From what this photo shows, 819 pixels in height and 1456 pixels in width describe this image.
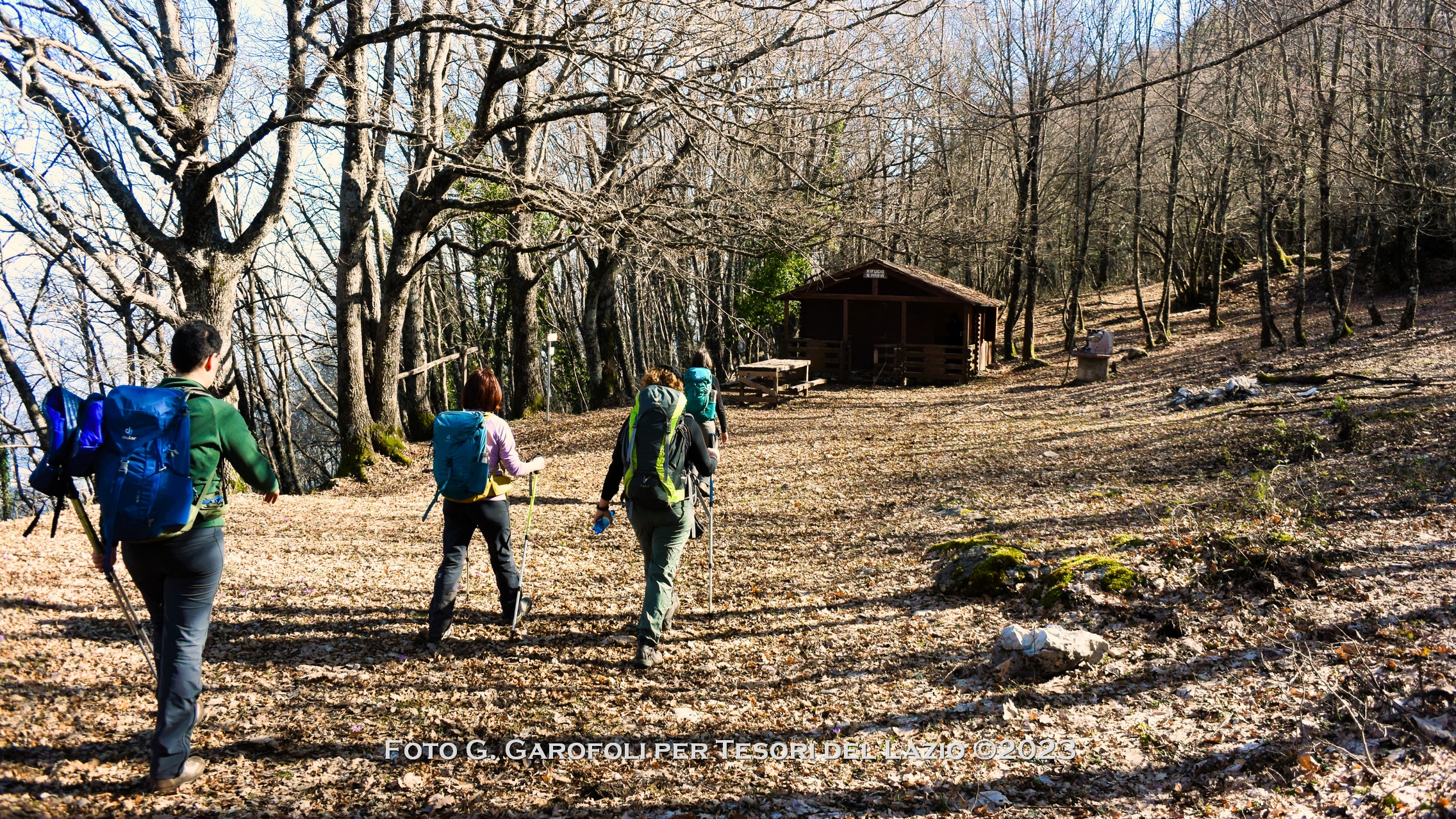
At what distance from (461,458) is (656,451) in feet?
3.83

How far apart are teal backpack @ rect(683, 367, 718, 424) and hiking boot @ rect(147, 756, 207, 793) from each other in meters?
4.35

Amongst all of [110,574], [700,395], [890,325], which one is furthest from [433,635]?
[890,325]

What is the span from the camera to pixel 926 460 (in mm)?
12844

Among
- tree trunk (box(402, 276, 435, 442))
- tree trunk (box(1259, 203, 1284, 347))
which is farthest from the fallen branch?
tree trunk (box(402, 276, 435, 442))

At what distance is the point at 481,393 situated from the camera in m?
5.28

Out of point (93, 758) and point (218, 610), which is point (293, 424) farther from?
point (93, 758)

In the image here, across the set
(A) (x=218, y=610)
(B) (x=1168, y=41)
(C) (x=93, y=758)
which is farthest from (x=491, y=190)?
(B) (x=1168, y=41)

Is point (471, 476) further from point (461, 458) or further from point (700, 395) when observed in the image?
point (700, 395)

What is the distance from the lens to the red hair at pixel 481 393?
529 centimetres

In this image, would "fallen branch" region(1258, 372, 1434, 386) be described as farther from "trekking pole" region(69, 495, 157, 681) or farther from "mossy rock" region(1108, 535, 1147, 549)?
"trekking pole" region(69, 495, 157, 681)

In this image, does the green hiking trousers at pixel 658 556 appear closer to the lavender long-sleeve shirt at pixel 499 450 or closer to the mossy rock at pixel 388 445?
the lavender long-sleeve shirt at pixel 499 450

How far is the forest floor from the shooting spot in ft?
12.1

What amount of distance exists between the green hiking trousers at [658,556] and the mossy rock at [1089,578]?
269cm

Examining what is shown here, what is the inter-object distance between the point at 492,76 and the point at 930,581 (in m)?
8.41
